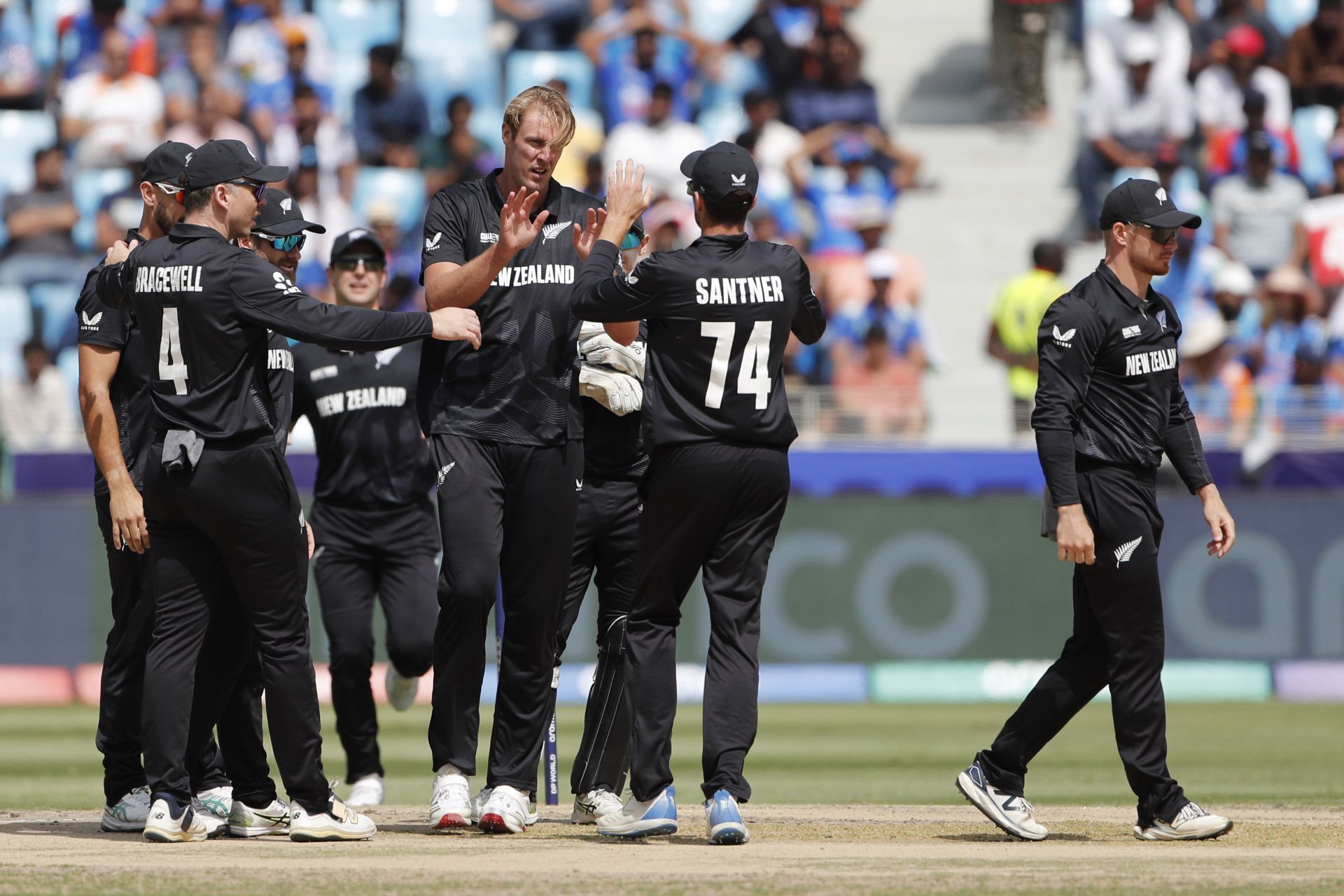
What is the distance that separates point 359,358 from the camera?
991 cm

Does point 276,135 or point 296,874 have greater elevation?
point 276,135

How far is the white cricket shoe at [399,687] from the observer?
10.1 m

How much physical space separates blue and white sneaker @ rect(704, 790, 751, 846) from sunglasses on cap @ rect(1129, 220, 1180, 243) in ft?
8.94

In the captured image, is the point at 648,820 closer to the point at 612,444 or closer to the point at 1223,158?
the point at 612,444

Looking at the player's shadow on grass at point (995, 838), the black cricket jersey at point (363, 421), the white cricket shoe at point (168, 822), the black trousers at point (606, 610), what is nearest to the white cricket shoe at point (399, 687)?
the black cricket jersey at point (363, 421)

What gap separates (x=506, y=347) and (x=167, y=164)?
149cm

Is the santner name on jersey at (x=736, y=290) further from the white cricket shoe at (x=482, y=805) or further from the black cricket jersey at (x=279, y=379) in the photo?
the white cricket shoe at (x=482, y=805)

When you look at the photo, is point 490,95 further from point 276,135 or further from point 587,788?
point 587,788

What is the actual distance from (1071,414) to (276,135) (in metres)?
13.1

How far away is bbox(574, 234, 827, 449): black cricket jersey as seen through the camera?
7520mm

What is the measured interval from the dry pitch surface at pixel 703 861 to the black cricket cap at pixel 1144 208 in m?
2.39

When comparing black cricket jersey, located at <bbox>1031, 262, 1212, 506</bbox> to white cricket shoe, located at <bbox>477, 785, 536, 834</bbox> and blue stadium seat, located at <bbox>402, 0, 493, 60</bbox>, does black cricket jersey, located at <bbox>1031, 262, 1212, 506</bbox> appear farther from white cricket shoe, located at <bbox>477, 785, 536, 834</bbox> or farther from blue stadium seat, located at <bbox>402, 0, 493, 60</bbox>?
blue stadium seat, located at <bbox>402, 0, 493, 60</bbox>

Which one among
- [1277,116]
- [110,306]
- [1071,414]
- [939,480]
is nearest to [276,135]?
[939,480]

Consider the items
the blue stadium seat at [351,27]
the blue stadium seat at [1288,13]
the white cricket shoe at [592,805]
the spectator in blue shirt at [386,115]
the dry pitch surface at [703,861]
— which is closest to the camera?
the dry pitch surface at [703,861]
